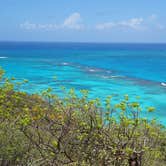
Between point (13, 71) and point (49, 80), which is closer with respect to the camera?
point (49, 80)

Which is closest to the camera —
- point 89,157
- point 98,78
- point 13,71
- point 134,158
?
point 134,158

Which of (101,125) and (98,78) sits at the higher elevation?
(101,125)

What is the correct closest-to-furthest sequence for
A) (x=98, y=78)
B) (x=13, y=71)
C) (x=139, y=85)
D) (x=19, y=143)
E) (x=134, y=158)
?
1. (x=134, y=158)
2. (x=19, y=143)
3. (x=139, y=85)
4. (x=98, y=78)
5. (x=13, y=71)

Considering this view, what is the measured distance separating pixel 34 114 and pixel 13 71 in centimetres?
5706

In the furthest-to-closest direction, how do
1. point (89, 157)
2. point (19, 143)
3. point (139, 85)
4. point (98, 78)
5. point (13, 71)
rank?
point (13, 71) → point (98, 78) → point (139, 85) → point (19, 143) → point (89, 157)

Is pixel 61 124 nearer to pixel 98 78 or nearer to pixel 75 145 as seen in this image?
pixel 75 145

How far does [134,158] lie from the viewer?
23.9ft

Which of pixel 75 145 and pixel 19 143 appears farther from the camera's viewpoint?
pixel 19 143

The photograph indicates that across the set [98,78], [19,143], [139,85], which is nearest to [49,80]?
[98,78]

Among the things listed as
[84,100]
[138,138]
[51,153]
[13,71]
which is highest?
[84,100]

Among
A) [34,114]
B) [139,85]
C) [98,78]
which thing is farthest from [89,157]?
[98,78]

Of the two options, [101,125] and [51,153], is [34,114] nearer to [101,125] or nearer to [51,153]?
[51,153]

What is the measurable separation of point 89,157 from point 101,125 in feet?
3.11

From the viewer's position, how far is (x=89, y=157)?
7914mm
